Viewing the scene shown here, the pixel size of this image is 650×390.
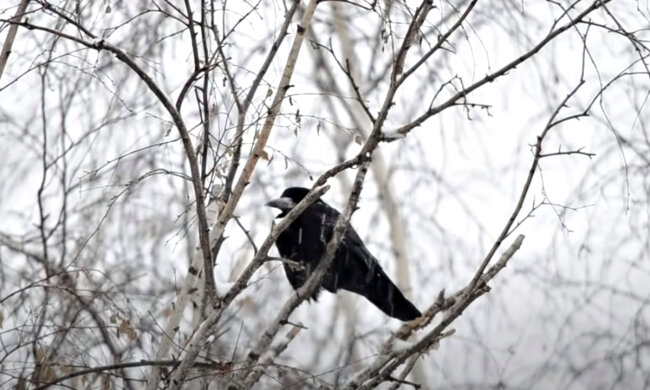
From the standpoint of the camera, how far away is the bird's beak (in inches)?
227

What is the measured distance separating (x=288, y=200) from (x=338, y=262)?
1.60 ft

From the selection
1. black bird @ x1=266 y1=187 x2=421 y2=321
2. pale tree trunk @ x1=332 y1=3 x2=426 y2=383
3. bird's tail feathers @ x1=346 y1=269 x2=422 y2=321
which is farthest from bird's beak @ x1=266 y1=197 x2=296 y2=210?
pale tree trunk @ x1=332 y1=3 x2=426 y2=383

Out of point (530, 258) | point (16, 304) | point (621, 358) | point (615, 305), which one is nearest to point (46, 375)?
point (16, 304)

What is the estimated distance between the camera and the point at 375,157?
6.66 metres

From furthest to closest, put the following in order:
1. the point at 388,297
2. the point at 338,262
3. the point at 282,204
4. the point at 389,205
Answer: the point at 389,205 < the point at 282,204 < the point at 338,262 < the point at 388,297

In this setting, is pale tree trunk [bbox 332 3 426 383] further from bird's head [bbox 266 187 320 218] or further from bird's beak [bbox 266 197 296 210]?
bird's beak [bbox 266 197 296 210]

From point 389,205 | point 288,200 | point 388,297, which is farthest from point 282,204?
point 389,205

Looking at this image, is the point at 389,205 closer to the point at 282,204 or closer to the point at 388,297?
the point at 282,204

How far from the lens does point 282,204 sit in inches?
227

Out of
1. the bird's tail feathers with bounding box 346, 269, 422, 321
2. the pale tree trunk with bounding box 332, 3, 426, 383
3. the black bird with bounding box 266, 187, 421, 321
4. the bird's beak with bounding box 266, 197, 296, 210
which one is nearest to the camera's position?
the bird's tail feathers with bounding box 346, 269, 422, 321

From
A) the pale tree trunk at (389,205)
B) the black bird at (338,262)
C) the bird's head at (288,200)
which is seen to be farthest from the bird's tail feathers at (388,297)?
the pale tree trunk at (389,205)

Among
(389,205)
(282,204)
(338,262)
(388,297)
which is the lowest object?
(388,297)

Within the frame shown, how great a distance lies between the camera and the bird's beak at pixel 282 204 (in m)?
5.76

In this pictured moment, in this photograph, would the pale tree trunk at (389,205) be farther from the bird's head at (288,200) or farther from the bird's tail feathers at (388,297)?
the bird's tail feathers at (388,297)
